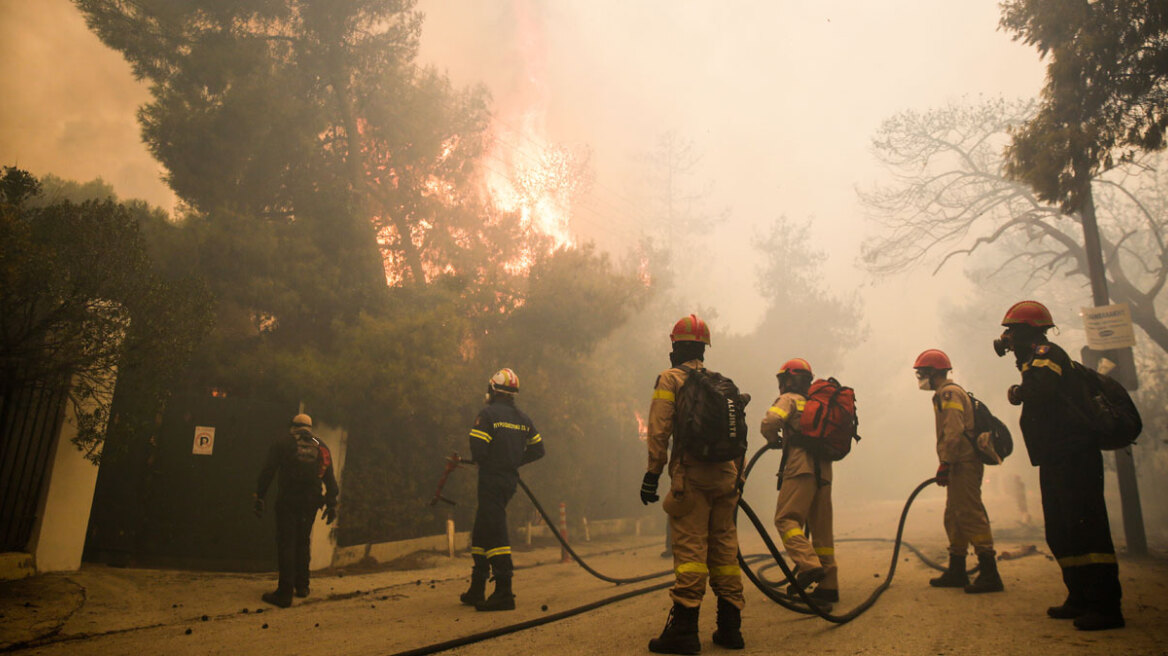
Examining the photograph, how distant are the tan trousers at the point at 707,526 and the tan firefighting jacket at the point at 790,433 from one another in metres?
2.02

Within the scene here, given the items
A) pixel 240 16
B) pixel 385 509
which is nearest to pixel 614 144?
pixel 240 16

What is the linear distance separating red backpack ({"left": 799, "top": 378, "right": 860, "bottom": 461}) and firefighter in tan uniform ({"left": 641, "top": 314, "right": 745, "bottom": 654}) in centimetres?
210

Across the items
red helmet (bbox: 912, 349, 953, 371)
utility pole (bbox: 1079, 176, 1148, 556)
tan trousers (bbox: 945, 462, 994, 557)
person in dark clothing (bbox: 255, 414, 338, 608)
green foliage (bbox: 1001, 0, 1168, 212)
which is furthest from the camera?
utility pole (bbox: 1079, 176, 1148, 556)

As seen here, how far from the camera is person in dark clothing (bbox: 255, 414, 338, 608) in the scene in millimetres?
7090

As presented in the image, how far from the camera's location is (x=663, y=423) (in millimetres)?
4598

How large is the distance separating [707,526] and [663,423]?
78 cm

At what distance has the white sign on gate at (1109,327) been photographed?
9789mm

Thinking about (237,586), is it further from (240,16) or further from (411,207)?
(240,16)

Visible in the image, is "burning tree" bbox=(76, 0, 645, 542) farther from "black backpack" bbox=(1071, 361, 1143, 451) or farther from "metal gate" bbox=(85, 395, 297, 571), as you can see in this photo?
"black backpack" bbox=(1071, 361, 1143, 451)

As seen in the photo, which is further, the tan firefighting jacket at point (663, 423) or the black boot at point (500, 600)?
the black boot at point (500, 600)

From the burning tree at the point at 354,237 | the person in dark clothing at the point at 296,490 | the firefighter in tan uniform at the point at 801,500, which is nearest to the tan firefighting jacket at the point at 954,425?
the firefighter in tan uniform at the point at 801,500

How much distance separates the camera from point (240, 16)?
1473cm

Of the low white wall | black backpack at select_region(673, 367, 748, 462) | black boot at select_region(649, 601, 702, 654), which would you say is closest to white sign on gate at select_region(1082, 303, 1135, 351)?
black backpack at select_region(673, 367, 748, 462)

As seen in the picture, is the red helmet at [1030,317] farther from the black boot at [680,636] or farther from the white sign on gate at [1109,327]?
the white sign on gate at [1109,327]
